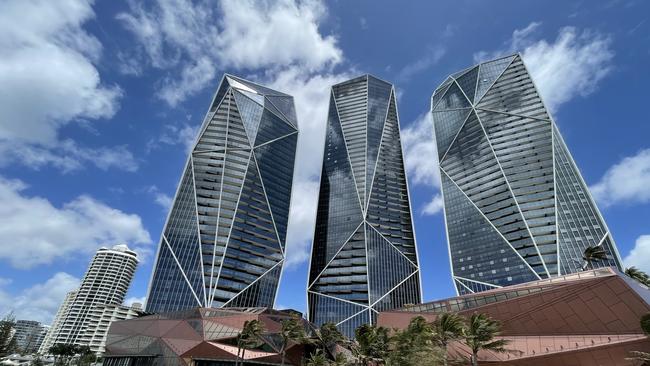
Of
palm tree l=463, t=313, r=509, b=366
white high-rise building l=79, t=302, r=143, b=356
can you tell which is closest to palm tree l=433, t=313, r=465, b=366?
palm tree l=463, t=313, r=509, b=366

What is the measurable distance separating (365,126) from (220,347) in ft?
477

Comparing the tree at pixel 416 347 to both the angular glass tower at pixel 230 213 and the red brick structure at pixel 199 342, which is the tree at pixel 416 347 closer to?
the red brick structure at pixel 199 342

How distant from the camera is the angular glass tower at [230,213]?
400 feet

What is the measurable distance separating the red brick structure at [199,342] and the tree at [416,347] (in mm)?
32972

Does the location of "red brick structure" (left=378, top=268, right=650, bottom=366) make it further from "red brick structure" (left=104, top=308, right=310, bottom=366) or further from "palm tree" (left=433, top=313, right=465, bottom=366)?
"red brick structure" (left=104, top=308, right=310, bottom=366)

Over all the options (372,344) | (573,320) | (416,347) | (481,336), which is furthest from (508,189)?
(416,347)

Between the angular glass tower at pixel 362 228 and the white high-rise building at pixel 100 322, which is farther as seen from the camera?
the white high-rise building at pixel 100 322

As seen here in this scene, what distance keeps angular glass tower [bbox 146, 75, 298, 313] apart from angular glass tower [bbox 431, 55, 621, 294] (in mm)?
78684

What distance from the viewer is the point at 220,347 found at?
63406mm

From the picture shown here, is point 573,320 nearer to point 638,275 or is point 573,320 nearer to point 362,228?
point 638,275

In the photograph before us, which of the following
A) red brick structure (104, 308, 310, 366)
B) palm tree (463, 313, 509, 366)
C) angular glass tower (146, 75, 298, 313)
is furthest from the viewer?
angular glass tower (146, 75, 298, 313)

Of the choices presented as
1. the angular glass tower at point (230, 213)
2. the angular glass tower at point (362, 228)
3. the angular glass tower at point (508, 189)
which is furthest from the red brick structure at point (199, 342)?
the angular glass tower at point (508, 189)

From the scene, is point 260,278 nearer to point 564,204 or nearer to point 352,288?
point 352,288

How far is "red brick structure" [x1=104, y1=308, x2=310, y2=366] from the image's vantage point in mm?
63281
